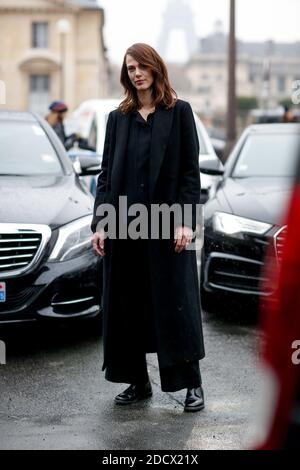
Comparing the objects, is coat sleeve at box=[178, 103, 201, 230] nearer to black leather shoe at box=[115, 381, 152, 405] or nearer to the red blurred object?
black leather shoe at box=[115, 381, 152, 405]

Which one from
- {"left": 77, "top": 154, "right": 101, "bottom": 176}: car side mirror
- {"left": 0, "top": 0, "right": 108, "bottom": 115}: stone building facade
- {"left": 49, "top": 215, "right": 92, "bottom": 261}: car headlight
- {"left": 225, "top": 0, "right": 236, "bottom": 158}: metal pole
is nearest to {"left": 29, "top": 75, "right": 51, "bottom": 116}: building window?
{"left": 0, "top": 0, "right": 108, "bottom": 115}: stone building facade

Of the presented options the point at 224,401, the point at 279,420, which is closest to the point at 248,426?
the point at 224,401

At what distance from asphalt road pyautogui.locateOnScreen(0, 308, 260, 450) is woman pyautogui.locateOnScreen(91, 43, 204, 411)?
254 mm

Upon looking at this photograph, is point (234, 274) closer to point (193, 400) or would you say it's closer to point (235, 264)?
point (235, 264)

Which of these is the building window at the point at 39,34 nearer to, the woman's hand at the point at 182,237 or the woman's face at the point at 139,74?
the woman's face at the point at 139,74

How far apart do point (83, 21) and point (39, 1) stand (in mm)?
3385

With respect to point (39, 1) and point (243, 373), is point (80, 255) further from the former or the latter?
point (39, 1)

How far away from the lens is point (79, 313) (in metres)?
5.58

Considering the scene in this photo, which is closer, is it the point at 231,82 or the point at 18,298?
the point at 18,298

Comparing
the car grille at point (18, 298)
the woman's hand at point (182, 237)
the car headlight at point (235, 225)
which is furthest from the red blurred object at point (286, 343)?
the car headlight at point (235, 225)

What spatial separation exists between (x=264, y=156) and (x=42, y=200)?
104 inches

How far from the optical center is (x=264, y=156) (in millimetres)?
7715

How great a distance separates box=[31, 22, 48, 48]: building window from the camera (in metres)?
60.5

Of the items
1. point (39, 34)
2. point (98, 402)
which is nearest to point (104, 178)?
point (98, 402)
